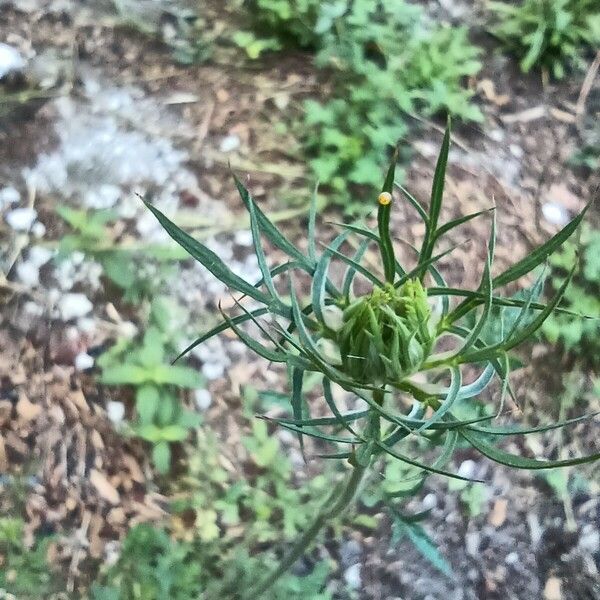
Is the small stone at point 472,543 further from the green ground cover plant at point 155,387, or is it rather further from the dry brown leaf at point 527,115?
the dry brown leaf at point 527,115

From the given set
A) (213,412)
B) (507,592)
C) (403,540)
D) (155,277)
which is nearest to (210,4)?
(155,277)

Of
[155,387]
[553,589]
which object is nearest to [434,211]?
[155,387]

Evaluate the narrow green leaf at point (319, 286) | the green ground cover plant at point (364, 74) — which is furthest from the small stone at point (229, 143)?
the narrow green leaf at point (319, 286)

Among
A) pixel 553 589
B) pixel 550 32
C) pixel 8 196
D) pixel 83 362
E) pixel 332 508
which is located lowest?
pixel 553 589

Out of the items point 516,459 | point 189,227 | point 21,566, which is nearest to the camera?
point 516,459

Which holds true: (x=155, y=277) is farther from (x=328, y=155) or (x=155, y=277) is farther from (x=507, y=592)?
(x=507, y=592)

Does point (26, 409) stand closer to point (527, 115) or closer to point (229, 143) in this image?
point (229, 143)
